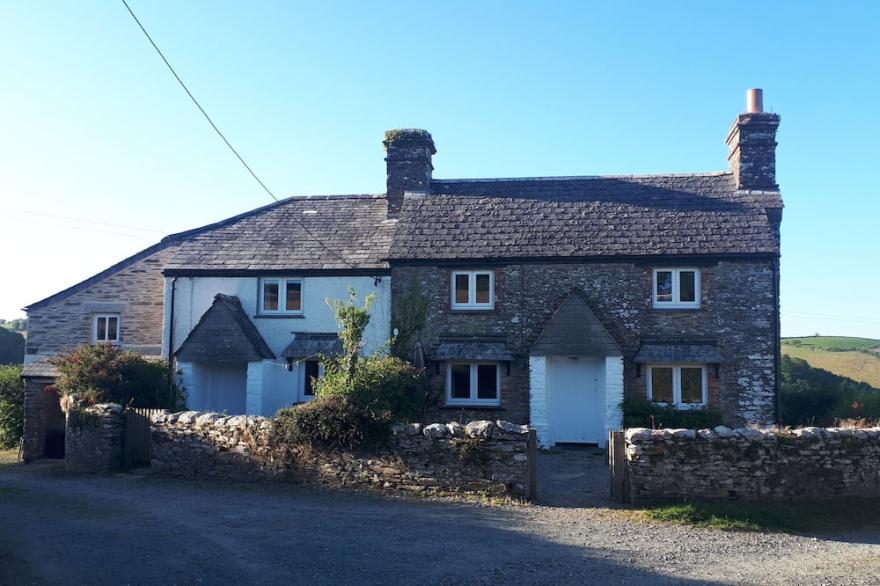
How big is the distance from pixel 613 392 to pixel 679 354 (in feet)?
6.89

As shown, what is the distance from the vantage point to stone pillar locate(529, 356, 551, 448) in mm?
18859

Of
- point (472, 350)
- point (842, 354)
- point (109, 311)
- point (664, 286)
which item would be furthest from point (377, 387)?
point (842, 354)

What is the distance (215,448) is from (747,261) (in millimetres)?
14609

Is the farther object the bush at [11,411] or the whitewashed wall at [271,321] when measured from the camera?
the bush at [11,411]

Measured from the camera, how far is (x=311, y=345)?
2078 cm

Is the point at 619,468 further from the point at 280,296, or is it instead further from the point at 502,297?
the point at 280,296

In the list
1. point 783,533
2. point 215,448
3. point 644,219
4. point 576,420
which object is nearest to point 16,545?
point 215,448

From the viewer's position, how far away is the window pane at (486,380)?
65.3ft

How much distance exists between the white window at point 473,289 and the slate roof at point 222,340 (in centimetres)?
604

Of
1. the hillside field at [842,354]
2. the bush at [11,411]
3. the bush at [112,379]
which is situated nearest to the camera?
the bush at [112,379]

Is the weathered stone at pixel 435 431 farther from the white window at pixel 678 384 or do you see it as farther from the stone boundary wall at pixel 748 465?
the white window at pixel 678 384

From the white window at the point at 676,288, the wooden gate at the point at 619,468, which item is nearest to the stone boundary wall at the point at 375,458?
the wooden gate at the point at 619,468

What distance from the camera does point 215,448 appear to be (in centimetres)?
1418

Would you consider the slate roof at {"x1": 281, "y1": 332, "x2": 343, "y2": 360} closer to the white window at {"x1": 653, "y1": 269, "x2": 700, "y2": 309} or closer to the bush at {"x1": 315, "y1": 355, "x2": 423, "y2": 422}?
the bush at {"x1": 315, "y1": 355, "x2": 423, "y2": 422}
